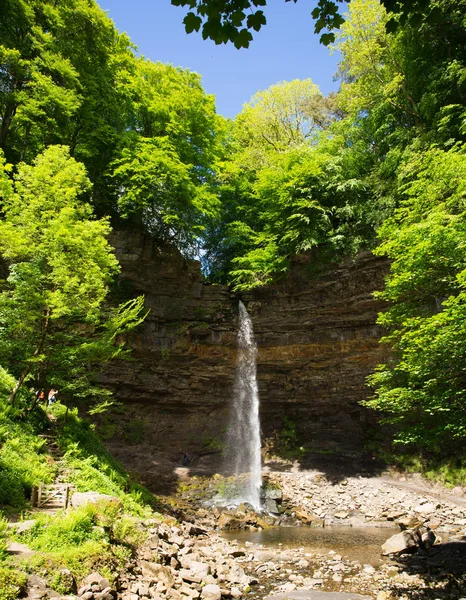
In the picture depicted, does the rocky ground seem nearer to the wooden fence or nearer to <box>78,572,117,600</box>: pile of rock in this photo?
<box>78,572,117,600</box>: pile of rock

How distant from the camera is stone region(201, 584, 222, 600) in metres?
6.33

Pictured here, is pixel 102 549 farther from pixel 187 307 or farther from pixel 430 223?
pixel 187 307

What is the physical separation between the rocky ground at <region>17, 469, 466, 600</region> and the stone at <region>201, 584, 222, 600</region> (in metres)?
0.02

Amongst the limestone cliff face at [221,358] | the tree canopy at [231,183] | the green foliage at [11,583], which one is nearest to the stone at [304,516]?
the tree canopy at [231,183]

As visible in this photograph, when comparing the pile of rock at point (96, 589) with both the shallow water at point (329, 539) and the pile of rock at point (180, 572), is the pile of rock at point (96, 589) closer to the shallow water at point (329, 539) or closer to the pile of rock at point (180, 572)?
the pile of rock at point (180, 572)

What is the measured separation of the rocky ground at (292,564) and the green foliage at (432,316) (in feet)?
9.20

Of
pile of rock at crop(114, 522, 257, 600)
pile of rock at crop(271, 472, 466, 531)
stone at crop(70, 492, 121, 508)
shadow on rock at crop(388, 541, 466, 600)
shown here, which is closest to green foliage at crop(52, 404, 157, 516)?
stone at crop(70, 492, 121, 508)

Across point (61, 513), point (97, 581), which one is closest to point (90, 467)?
point (61, 513)

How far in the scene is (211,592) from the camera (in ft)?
21.2

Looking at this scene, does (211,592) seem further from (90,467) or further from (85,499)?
(90,467)

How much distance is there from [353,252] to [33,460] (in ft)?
52.6

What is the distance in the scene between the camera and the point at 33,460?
9.01 meters

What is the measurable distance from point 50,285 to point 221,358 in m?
13.3

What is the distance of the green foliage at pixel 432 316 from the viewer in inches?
332
